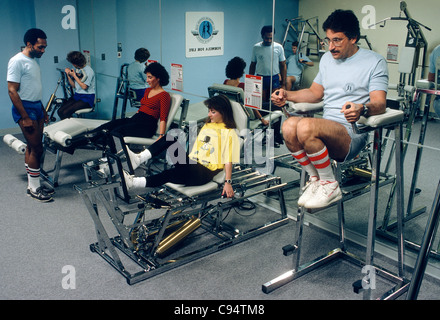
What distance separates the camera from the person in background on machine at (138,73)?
4996 millimetres

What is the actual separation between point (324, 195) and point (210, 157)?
104 centimetres

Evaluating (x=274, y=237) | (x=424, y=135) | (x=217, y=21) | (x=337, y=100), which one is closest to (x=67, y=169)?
(x=217, y=21)

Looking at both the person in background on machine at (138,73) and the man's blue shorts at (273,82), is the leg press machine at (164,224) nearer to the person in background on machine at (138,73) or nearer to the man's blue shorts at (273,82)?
the man's blue shorts at (273,82)

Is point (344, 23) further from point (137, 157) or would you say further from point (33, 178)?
point (33, 178)

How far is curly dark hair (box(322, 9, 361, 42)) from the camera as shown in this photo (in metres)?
2.36

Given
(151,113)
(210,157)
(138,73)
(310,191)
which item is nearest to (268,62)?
(210,157)

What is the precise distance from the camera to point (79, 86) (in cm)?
540

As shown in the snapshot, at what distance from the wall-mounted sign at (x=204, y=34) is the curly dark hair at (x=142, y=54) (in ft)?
2.17

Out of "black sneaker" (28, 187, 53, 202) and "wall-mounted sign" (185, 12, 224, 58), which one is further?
"wall-mounted sign" (185, 12, 224, 58)

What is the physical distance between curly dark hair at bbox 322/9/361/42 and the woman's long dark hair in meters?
1.06

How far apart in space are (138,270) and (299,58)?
6.14 ft

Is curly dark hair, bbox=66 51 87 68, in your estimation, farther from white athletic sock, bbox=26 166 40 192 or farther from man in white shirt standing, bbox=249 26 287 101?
man in white shirt standing, bbox=249 26 287 101

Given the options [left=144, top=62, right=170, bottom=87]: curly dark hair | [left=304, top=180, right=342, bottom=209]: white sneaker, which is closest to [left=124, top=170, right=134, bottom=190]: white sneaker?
[left=304, top=180, right=342, bottom=209]: white sneaker
